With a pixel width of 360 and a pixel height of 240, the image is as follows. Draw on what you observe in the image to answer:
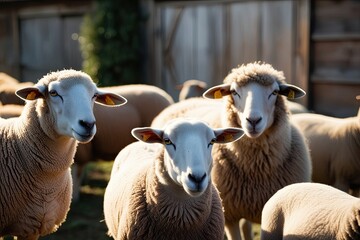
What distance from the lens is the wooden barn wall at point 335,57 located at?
335 inches

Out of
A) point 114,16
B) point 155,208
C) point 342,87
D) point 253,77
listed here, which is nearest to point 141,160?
point 155,208

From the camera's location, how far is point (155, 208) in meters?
3.46

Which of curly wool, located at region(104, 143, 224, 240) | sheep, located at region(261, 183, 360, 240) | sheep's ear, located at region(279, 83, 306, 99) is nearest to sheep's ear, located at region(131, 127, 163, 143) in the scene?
curly wool, located at region(104, 143, 224, 240)

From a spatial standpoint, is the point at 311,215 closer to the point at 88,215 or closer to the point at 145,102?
the point at 88,215

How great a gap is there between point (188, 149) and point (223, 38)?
754cm

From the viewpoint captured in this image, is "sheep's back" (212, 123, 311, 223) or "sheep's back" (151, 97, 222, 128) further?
"sheep's back" (151, 97, 222, 128)

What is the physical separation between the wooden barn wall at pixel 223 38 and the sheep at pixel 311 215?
230 inches

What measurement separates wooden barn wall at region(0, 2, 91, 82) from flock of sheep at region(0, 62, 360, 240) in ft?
26.4

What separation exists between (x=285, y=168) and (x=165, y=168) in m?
1.62

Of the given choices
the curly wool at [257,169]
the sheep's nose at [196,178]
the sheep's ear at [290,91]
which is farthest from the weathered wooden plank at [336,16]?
the sheep's nose at [196,178]

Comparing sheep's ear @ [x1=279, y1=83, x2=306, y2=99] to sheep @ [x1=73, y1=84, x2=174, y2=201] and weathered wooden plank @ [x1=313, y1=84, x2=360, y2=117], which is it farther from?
weathered wooden plank @ [x1=313, y1=84, x2=360, y2=117]

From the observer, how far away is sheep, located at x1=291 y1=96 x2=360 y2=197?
5.41 metres

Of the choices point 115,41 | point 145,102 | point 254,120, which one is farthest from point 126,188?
point 115,41

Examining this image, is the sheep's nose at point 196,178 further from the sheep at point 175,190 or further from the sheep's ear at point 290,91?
the sheep's ear at point 290,91
